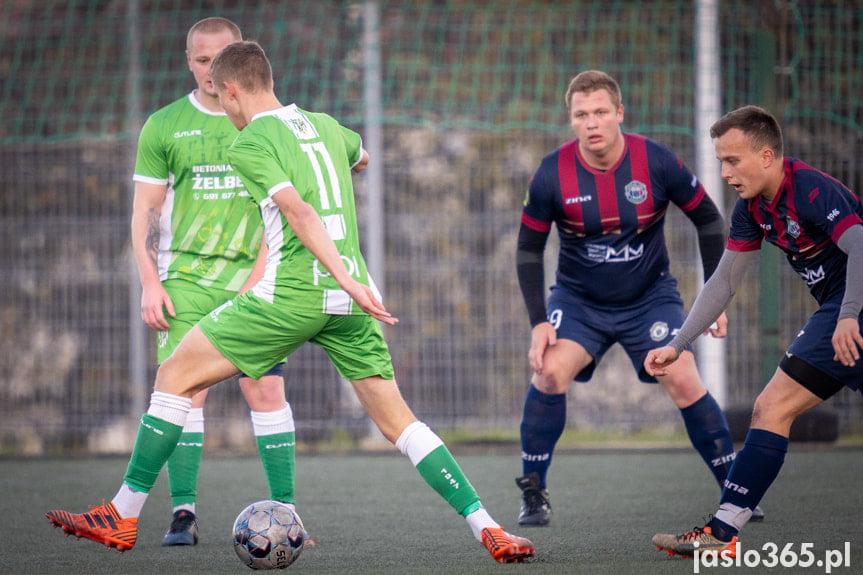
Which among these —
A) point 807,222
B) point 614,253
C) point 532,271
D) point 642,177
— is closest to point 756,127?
point 807,222

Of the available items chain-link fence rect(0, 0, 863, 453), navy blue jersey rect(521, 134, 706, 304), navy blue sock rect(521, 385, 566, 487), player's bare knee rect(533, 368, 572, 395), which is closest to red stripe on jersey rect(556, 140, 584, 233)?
navy blue jersey rect(521, 134, 706, 304)

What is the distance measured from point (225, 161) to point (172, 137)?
25 centimetres

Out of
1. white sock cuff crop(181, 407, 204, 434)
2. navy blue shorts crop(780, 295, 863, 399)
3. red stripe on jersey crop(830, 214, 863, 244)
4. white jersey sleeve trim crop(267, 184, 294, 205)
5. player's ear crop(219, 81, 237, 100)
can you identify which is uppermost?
player's ear crop(219, 81, 237, 100)

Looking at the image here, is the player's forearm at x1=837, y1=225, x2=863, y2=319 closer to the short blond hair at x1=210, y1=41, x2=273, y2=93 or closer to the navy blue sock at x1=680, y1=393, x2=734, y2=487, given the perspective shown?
the navy blue sock at x1=680, y1=393, x2=734, y2=487

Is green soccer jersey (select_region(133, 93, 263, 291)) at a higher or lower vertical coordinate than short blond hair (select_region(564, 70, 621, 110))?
lower

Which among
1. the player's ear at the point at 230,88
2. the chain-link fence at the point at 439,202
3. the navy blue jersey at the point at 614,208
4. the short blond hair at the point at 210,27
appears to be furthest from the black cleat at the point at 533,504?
the chain-link fence at the point at 439,202

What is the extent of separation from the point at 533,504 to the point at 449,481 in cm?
135

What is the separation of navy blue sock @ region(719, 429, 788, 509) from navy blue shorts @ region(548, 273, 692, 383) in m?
1.26

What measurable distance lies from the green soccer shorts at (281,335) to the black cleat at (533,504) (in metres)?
1.39

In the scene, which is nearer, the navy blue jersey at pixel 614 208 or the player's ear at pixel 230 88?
the player's ear at pixel 230 88

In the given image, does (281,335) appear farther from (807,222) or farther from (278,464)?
(807,222)

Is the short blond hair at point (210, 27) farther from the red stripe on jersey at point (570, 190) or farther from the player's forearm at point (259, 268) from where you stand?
the red stripe on jersey at point (570, 190)

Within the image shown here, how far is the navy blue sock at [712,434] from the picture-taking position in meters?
5.14

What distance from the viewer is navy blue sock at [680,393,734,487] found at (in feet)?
16.9
